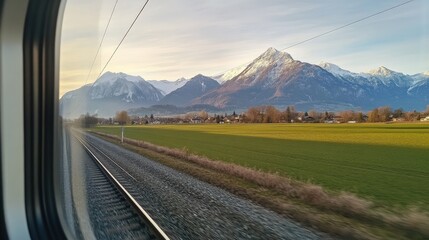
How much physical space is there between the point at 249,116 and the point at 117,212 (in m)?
1.72

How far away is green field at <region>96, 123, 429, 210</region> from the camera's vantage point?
3.75ft

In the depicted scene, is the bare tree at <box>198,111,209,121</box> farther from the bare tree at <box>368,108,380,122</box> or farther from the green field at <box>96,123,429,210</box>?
the bare tree at <box>368,108,380,122</box>

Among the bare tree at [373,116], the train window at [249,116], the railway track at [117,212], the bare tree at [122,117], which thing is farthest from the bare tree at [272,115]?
the bare tree at [122,117]

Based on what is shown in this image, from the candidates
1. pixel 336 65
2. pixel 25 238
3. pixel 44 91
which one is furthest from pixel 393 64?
pixel 25 238

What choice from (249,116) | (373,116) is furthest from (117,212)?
(373,116)

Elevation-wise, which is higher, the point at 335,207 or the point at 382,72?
the point at 382,72

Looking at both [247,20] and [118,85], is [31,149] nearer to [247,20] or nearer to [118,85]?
[118,85]

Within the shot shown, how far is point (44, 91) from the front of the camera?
103 inches

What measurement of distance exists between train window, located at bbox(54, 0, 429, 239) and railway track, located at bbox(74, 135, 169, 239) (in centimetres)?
2

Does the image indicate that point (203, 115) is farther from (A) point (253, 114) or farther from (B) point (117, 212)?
(B) point (117, 212)

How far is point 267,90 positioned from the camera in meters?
2.14

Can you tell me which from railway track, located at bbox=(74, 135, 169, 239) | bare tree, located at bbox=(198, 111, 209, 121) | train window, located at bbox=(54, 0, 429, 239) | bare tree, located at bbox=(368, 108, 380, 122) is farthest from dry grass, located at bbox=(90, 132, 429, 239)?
railway track, located at bbox=(74, 135, 169, 239)

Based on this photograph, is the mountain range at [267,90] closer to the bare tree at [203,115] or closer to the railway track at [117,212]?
the bare tree at [203,115]

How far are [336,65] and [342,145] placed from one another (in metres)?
0.37
